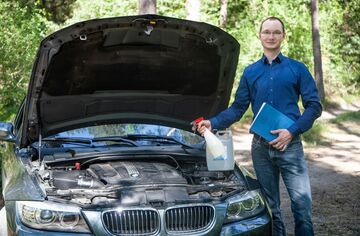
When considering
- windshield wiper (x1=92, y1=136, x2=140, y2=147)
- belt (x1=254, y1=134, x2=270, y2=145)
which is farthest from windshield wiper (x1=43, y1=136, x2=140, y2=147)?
belt (x1=254, y1=134, x2=270, y2=145)

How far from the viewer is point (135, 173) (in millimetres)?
4398

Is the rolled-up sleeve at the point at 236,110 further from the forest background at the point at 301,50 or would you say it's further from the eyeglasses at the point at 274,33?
the forest background at the point at 301,50

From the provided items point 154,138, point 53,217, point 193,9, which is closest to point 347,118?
point 193,9

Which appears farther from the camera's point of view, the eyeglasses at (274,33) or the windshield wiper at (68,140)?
the windshield wiper at (68,140)

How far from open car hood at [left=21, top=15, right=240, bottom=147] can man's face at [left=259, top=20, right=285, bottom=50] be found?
16.6 inches

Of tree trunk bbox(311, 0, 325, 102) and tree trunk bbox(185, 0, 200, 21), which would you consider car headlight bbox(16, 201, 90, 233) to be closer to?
tree trunk bbox(185, 0, 200, 21)

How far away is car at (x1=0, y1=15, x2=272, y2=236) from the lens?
12.6 ft

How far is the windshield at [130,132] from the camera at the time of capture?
530 cm

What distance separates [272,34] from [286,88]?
464 mm

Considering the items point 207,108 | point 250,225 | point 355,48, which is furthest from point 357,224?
point 355,48

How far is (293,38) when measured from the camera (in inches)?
904

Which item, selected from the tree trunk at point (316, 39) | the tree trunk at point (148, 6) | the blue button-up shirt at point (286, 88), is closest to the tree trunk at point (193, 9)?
the tree trunk at point (316, 39)

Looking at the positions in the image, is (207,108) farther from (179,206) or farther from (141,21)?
(179,206)

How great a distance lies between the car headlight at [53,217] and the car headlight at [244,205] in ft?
3.40
